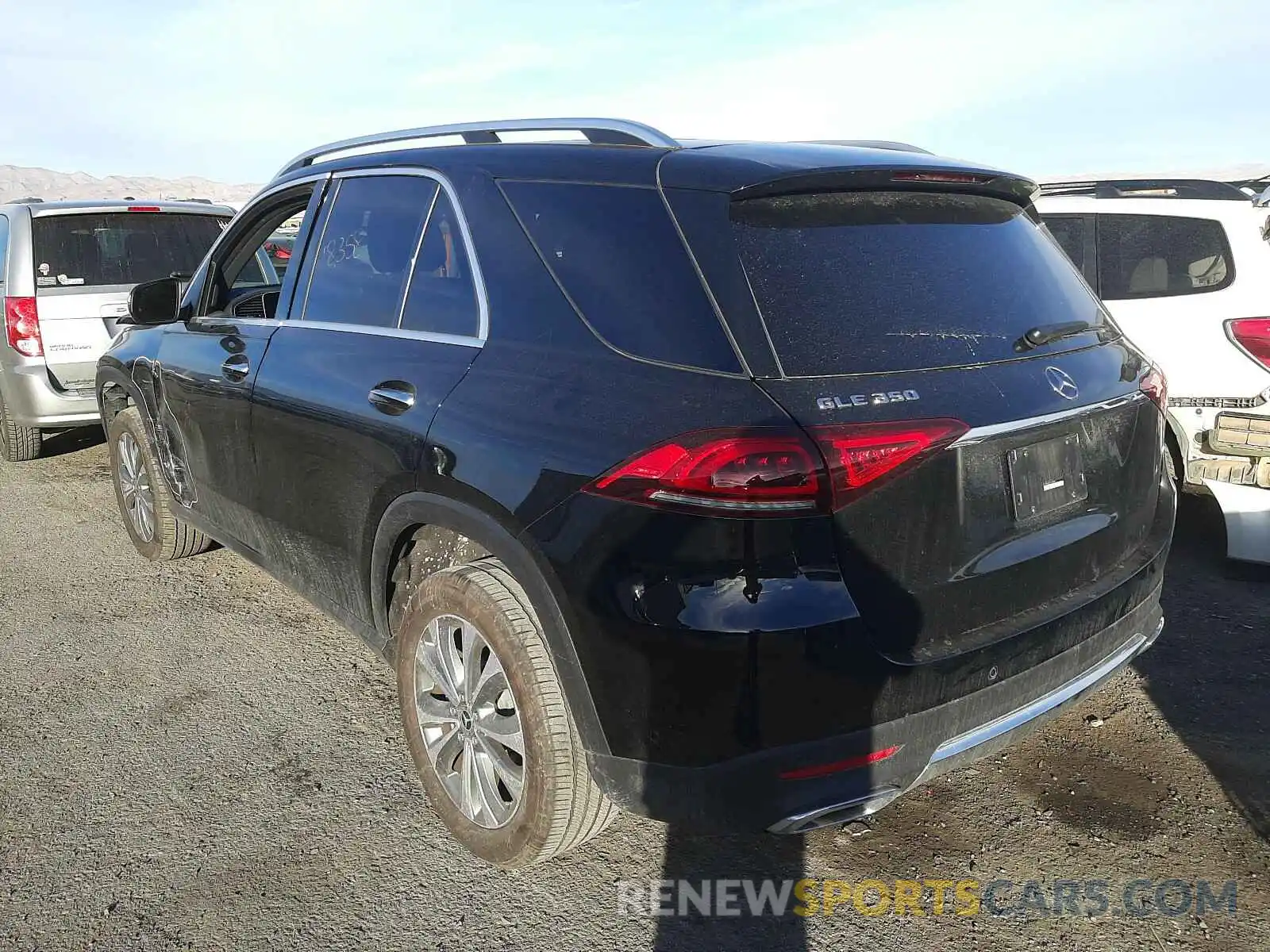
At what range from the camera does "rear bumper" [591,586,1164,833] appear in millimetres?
2082

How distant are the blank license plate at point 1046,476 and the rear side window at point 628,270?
2.32 feet

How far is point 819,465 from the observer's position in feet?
6.56

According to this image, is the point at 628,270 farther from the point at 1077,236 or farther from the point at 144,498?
the point at 1077,236

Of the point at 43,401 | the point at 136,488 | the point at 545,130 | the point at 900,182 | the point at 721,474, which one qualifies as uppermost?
the point at 545,130

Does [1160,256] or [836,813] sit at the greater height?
[1160,256]

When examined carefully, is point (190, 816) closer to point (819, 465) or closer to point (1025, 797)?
point (819, 465)

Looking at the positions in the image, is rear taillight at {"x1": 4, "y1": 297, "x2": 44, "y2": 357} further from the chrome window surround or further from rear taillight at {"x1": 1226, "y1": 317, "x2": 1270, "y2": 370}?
rear taillight at {"x1": 1226, "y1": 317, "x2": 1270, "y2": 370}

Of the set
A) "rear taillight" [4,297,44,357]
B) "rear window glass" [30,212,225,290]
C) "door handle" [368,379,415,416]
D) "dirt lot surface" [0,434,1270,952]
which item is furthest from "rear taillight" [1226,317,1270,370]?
"rear taillight" [4,297,44,357]

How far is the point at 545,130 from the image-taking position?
2.79 meters

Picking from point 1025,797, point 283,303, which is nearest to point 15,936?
point 283,303

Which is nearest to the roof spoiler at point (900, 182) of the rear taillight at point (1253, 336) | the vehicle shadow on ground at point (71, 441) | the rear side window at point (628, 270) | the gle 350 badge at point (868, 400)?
the rear side window at point (628, 270)

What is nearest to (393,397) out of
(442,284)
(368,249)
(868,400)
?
(442,284)

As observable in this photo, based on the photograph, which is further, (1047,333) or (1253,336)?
(1253,336)

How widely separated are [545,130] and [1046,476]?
1.62 meters
